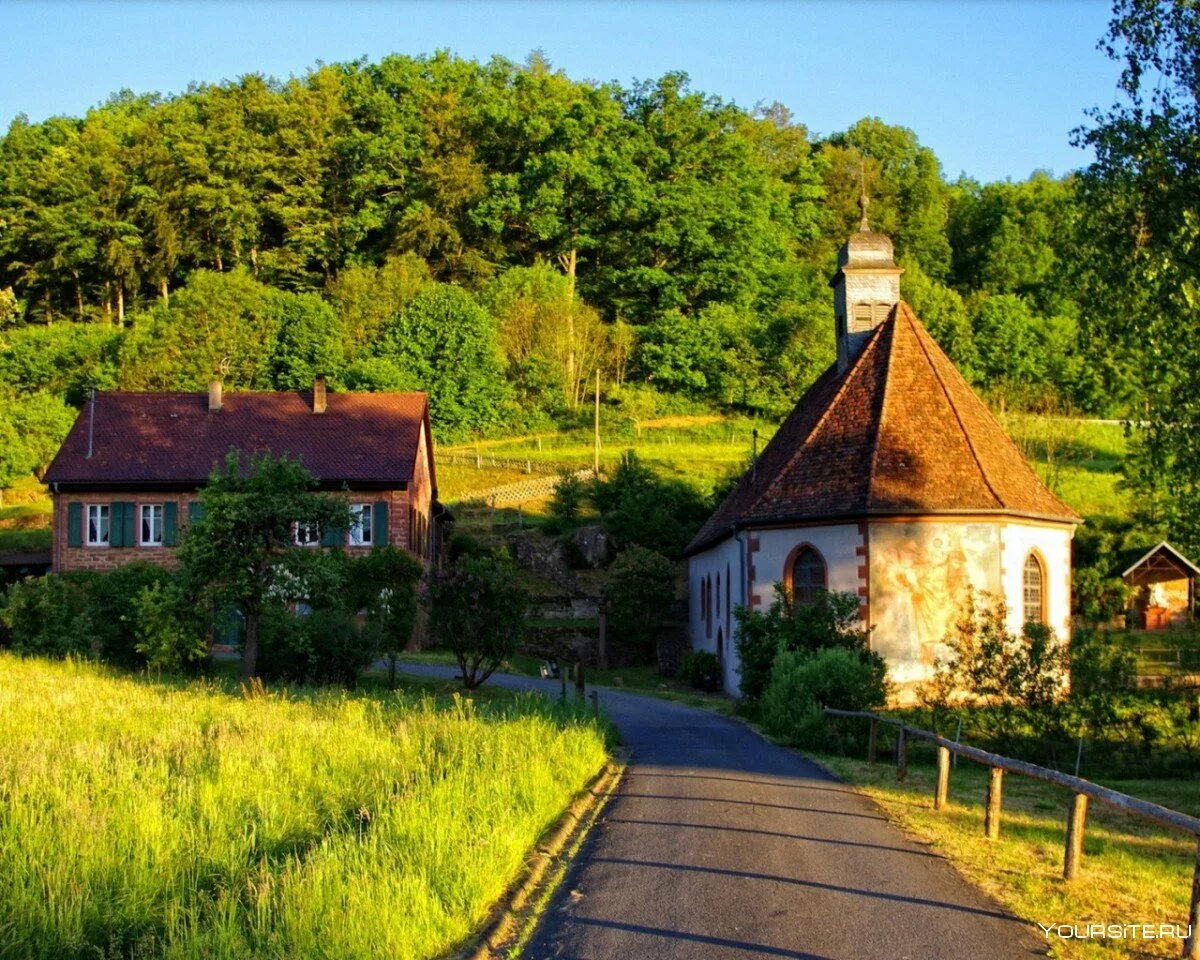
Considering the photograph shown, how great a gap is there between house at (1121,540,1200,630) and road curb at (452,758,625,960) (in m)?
32.8

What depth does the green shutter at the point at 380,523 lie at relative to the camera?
3969cm

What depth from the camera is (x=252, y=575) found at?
24250 millimetres

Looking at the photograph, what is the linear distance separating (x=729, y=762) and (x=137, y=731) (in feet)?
25.1

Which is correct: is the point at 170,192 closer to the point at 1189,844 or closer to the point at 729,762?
the point at 729,762

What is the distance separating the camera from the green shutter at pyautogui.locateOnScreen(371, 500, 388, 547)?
39.7 metres

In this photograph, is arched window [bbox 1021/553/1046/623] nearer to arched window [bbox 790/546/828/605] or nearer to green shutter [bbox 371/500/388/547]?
arched window [bbox 790/546/828/605]

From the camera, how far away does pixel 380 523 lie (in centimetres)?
3988

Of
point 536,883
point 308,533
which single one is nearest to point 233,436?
point 308,533

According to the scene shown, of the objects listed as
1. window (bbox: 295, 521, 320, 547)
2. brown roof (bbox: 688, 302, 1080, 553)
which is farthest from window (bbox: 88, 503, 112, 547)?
brown roof (bbox: 688, 302, 1080, 553)

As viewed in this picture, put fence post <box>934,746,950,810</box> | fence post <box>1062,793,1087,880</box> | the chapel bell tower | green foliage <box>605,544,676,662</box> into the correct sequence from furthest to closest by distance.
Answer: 1. green foliage <box>605,544,676,662</box>
2. the chapel bell tower
3. fence post <box>934,746,950,810</box>
4. fence post <box>1062,793,1087,880</box>

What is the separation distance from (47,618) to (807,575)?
1584 centimetres

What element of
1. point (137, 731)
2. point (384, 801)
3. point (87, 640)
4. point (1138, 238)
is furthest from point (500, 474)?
point (384, 801)

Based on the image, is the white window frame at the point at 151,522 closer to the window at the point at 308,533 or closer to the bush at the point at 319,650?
the bush at the point at 319,650

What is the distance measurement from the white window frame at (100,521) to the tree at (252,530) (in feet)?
55.8
